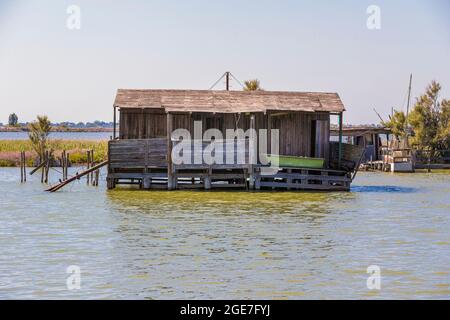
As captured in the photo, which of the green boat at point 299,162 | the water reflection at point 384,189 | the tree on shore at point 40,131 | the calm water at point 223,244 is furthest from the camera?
the tree on shore at point 40,131

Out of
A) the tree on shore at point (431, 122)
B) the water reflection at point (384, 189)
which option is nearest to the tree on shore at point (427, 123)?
the tree on shore at point (431, 122)

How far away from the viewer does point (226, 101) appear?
42.2 metres

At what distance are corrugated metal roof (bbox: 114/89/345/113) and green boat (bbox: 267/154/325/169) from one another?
2225 mm

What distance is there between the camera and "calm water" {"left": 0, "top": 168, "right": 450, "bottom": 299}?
17.5 metres

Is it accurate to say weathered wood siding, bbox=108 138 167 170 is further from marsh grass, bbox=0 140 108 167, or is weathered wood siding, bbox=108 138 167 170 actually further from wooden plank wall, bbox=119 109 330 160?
marsh grass, bbox=0 140 108 167

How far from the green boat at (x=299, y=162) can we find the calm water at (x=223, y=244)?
2.31 meters

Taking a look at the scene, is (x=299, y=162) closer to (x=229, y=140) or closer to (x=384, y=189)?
(x=229, y=140)

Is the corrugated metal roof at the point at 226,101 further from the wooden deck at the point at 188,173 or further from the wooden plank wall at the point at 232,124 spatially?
the wooden deck at the point at 188,173

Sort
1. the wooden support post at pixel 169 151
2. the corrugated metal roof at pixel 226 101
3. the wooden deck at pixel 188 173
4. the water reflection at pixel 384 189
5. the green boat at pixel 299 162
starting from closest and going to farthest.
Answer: the wooden support post at pixel 169 151
the wooden deck at pixel 188 173
the green boat at pixel 299 162
the corrugated metal roof at pixel 226 101
the water reflection at pixel 384 189

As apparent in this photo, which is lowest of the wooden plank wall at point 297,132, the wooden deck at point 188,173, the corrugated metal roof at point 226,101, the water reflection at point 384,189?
the water reflection at point 384,189

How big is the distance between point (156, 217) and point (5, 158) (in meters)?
36.3

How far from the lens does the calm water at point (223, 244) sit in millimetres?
17484

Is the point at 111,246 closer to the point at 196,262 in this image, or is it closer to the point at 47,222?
the point at 196,262
